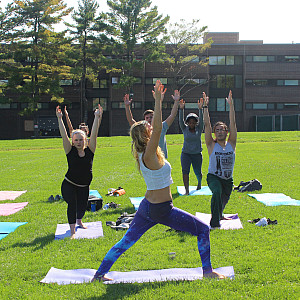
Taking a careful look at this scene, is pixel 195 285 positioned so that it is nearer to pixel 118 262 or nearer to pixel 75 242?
pixel 118 262

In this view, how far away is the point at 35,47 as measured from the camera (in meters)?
45.8

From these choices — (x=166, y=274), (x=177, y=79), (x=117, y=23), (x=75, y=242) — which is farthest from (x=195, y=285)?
(x=177, y=79)

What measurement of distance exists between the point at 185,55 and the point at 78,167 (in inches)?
1969

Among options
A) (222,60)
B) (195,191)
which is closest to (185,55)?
(222,60)

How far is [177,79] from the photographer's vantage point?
5603 centimetres

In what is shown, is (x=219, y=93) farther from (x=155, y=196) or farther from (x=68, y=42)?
(x=155, y=196)

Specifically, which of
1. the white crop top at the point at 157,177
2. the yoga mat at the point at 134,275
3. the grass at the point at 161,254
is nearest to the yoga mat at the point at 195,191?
the grass at the point at 161,254

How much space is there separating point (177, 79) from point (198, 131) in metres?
46.2

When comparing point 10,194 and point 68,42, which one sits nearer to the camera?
point 10,194

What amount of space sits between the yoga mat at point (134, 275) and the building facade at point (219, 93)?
4933 cm

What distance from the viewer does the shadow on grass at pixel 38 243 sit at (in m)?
6.68

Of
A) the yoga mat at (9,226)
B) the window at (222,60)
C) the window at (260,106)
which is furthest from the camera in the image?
the window at (260,106)

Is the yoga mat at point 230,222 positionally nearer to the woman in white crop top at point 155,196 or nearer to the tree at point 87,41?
the woman in white crop top at point 155,196

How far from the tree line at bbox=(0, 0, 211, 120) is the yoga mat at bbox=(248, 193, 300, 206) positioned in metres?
38.1
